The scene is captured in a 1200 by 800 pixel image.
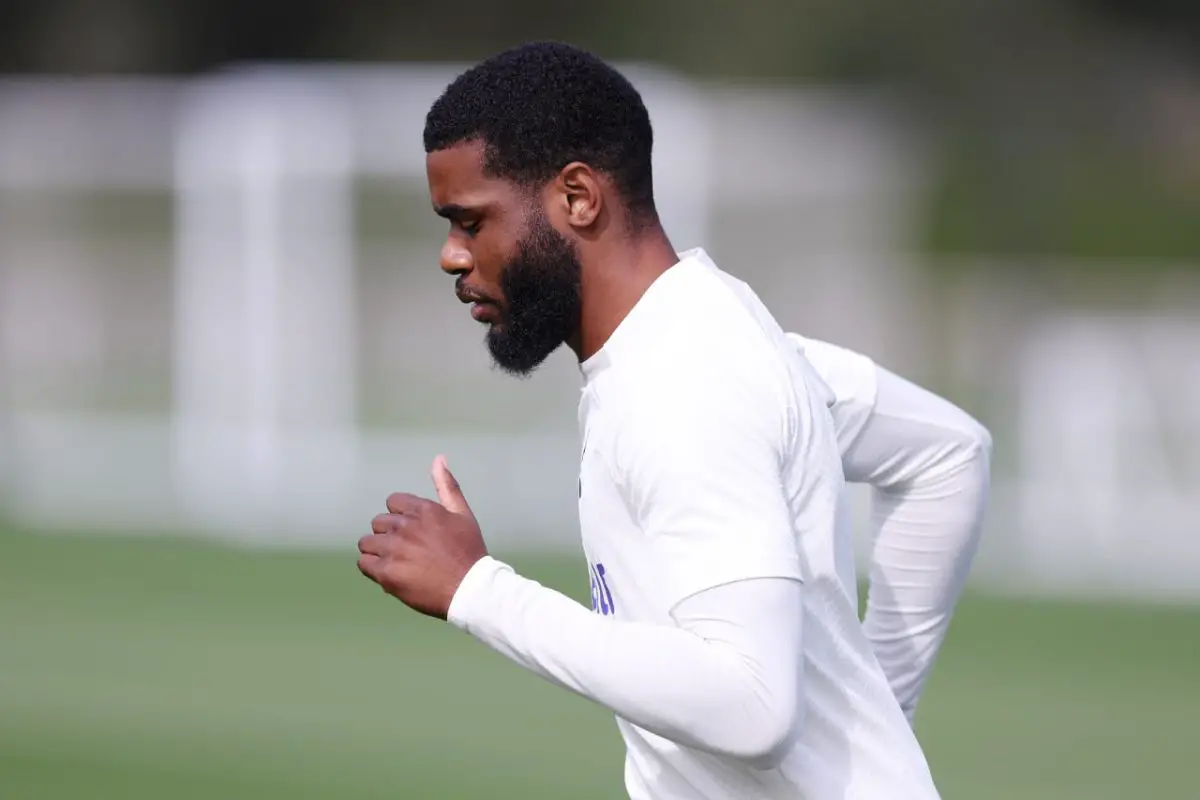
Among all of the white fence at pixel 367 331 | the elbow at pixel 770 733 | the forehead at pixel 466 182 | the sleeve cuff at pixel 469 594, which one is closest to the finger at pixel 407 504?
the sleeve cuff at pixel 469 594

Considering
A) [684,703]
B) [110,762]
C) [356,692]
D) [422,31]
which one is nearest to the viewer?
[684,703]

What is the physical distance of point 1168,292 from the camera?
47.3ft

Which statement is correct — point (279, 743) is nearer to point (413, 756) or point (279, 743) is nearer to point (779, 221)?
point (413, 756)

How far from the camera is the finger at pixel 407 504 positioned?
300 centimetres

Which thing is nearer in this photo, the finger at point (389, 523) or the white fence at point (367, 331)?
the finger at point (389, 523)

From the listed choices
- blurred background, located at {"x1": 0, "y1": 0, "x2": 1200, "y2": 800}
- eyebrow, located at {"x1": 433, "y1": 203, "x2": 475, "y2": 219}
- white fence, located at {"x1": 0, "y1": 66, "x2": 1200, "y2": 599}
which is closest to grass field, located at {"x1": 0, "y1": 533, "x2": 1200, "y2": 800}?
blurred background, located at {"x1": 0, "y1": 0, "x2": 1200, "y2": 800}

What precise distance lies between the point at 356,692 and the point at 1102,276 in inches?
374

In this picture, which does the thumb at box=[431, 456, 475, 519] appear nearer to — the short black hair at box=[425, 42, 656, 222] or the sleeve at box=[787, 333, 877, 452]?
the short black hair at box=[425, 42, 656, 222]

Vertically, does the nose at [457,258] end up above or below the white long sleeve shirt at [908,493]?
above

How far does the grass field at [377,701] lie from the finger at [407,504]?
4347mm

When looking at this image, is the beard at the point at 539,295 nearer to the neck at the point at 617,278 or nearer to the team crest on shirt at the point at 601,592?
the neck at the point at 617,278

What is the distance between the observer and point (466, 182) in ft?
10.1

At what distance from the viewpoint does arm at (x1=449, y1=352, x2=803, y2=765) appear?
2.66 meters

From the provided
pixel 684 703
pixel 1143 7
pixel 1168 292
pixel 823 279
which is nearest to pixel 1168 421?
pixel 1168 292
